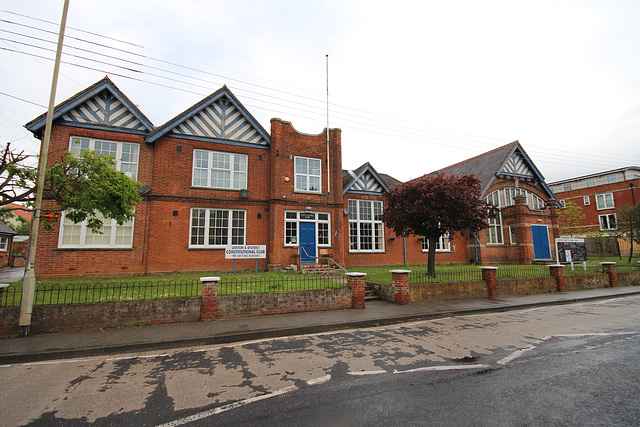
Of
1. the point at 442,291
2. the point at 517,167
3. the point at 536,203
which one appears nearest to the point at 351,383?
the point at 442,291

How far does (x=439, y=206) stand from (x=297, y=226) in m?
7.79

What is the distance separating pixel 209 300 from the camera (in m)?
8.84

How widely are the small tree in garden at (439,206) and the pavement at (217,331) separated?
3441 mm

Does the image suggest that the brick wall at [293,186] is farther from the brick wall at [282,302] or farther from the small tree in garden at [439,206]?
the brick wall at [282,302]

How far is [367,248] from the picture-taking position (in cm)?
2091

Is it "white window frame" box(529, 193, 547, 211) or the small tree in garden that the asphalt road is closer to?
the small tree in garden

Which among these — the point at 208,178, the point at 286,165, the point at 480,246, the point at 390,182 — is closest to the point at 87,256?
the point at 208,178

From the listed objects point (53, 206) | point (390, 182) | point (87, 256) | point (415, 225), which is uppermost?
point (390, 182)

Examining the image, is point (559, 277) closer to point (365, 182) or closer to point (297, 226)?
point (365, 182)

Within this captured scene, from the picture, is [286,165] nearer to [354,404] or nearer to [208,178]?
[208,178]

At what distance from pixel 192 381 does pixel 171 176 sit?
42.8 ft

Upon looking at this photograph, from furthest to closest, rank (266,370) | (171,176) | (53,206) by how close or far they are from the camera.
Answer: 1. (171,176)
2. (53,206)
3. (266,370)

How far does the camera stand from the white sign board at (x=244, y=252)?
12.9m

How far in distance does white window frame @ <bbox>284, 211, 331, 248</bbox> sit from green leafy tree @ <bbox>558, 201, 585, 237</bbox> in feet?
111
